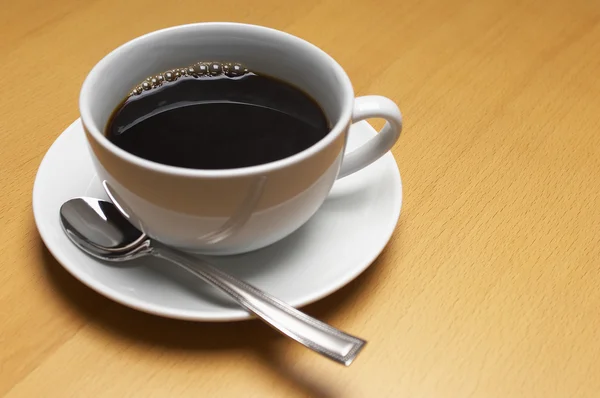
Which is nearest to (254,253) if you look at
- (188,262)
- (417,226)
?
(188,262)

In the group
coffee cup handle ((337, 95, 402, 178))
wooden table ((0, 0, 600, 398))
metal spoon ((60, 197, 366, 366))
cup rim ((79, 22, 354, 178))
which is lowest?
wooden table ((0, 0, 600, 398))

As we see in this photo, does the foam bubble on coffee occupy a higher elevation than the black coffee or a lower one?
higher

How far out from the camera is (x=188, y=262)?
0.54 m

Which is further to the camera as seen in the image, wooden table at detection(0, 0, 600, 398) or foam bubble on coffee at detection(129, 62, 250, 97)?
foam bubble on coffee at detection(129, 62, 250, 97)

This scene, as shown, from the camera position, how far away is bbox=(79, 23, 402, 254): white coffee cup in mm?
479

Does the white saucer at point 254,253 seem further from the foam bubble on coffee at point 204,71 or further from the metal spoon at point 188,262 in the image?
the foam bubble on coffee at point 204,71

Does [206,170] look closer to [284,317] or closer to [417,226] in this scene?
[284,317]

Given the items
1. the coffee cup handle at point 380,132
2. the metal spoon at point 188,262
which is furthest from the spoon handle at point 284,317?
the coffee cup handle at point 380,132

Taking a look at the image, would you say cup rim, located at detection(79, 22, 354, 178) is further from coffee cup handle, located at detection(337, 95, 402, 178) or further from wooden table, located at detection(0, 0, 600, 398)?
wooden table, located at detection(0, 0, 600, 398)

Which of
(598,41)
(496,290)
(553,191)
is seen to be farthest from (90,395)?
(598,41)

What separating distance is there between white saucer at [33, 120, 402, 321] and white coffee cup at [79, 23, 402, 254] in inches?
1.1

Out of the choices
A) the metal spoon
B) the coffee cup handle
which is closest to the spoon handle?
the metal spoon

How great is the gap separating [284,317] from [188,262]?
0.35ft

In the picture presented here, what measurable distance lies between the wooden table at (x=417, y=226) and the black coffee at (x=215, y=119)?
133 mm
